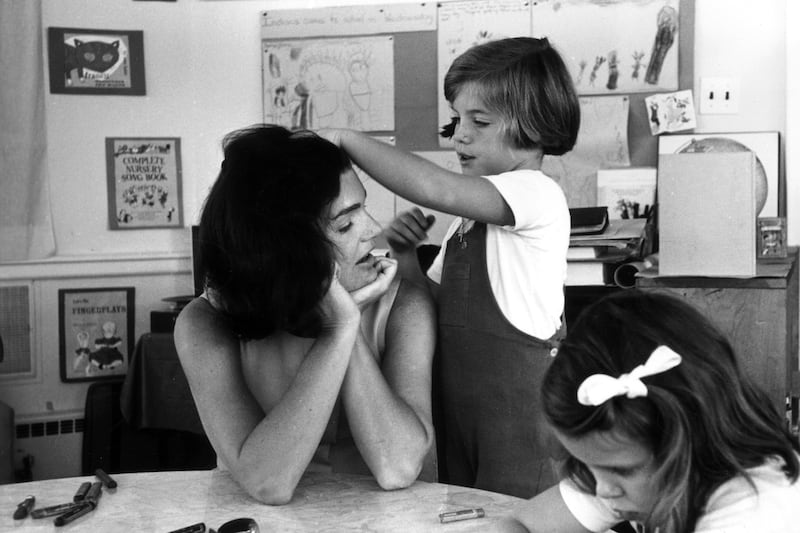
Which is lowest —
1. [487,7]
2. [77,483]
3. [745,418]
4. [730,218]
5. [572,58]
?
[77,483]

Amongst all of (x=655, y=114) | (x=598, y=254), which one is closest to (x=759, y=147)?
(x=655, y=114)

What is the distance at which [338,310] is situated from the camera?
1.42m

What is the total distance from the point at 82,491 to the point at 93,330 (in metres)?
2.58

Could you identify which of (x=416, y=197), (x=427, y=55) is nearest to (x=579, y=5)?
(x=427, y=55)

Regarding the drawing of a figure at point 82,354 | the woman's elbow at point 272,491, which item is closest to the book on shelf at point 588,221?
the woman's elbow at point 272,491

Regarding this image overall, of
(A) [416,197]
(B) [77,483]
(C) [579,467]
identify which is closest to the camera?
(C) [579,467]

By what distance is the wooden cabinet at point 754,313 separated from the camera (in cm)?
224

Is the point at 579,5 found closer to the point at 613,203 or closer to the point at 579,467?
A: the point at 613,203

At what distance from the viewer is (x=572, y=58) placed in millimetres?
3348

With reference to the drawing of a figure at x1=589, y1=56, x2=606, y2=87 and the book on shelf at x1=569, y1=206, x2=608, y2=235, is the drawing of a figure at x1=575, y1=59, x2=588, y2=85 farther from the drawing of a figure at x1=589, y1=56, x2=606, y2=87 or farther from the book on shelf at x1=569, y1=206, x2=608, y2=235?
the book on shelf at x1=569, y1=206, x2=608, y2=235

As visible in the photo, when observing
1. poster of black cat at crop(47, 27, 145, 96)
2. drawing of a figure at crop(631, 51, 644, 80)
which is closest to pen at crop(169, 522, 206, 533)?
drawing of a figure at crop(631, 51, 644, 80)

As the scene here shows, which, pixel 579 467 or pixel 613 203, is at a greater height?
pixel 613 203

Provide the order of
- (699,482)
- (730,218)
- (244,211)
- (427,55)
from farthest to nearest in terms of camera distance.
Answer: (427,55) < (730,218) < (244,211) < (699,482)

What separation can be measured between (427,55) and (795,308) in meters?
1.65
